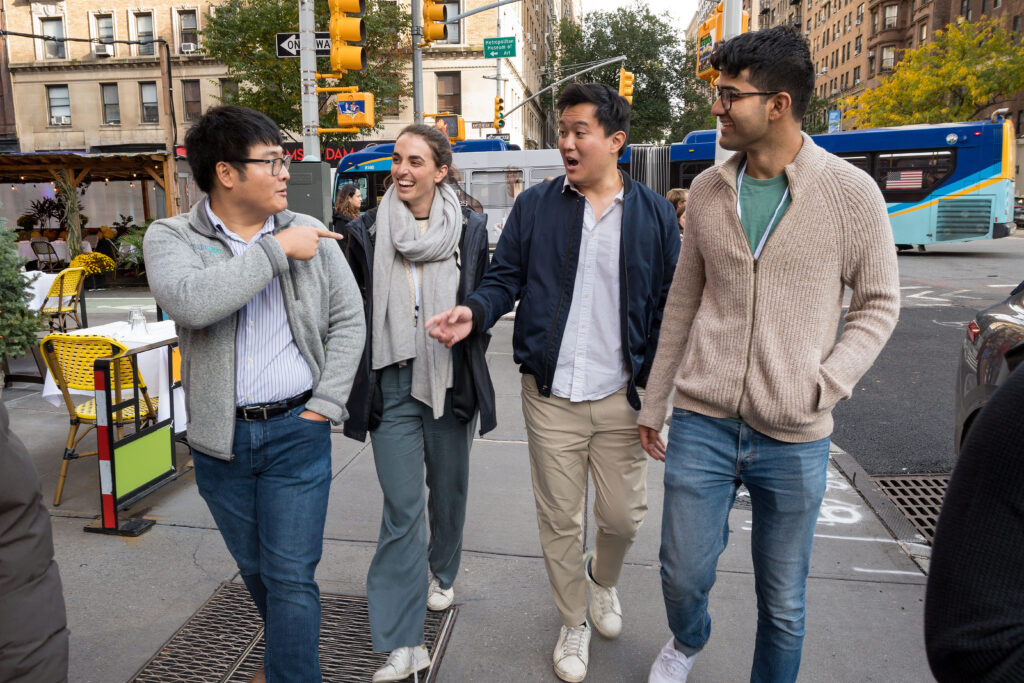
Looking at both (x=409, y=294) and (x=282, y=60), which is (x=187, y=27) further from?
(x=409, y=294)

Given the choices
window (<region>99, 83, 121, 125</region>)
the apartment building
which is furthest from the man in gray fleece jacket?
window (<region>99, 83, 121, 125</region>)

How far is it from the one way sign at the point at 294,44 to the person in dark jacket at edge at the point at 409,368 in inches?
333

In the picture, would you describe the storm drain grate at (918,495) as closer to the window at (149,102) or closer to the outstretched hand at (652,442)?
the outstretched hand at (652,442)

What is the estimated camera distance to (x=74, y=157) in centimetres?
1761

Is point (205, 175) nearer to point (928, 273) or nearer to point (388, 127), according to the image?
point (928, 273)

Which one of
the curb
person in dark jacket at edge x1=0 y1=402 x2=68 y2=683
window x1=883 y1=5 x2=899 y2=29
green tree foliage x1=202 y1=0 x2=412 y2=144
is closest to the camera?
person in dark jacket at edge x1=0 y1=402 x2=68 y2=683

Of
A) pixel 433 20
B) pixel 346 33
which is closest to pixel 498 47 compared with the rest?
pixel 433 20

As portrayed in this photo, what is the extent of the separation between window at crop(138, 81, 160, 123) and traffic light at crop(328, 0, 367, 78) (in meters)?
29.5

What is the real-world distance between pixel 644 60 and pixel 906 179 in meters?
32.8

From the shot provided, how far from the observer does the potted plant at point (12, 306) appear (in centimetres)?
599

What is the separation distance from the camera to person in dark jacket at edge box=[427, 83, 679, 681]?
2852 mm

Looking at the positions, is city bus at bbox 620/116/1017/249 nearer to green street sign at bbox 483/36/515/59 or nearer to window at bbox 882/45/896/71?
green street sign at bbox 483/36/515/59

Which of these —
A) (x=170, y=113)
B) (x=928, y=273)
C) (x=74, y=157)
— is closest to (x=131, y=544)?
(x=74, y=157)

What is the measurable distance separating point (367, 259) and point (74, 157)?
17.9 m
